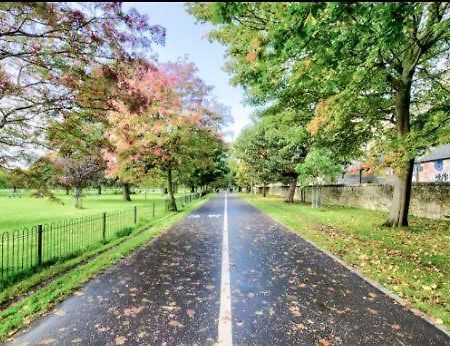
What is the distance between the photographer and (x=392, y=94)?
1443cm

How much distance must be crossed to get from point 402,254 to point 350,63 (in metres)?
5.42

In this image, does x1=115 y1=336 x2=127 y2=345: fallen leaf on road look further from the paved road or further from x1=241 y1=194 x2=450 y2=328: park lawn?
x1=241 y1=194 x2=450 y2=328: park lawn

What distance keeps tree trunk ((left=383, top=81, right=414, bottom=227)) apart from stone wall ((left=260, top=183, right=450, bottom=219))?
297 cm

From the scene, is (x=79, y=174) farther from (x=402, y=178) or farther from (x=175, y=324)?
(x=175, y=324)

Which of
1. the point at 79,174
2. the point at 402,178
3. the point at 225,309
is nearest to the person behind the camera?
the point at 225,309

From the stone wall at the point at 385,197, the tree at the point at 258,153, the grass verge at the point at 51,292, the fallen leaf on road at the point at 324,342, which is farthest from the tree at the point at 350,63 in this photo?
the tree at the point at 258,153

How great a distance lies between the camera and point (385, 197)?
69.4ft

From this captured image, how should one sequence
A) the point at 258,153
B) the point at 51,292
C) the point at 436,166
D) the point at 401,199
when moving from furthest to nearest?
the point at 258,153
the point at 436,166
the point at 401,199
the point at 51,292

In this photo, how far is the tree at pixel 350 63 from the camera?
498 centimetres

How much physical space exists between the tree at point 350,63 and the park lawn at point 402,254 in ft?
6.50

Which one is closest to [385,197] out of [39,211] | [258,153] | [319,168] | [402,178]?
[319,168]

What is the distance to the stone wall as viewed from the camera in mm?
15898

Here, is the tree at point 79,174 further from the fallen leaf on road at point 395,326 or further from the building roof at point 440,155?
the building roof at point 440,155

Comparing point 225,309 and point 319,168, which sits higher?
point 319,168
